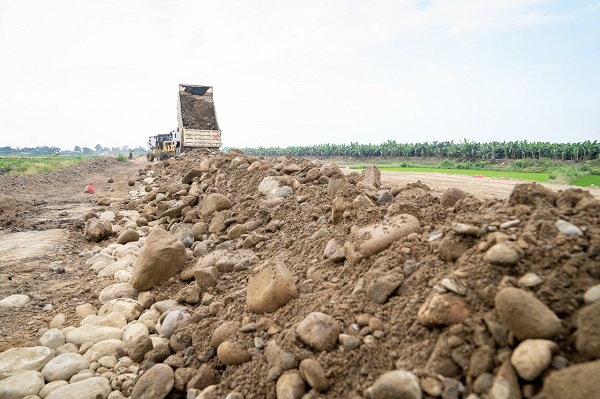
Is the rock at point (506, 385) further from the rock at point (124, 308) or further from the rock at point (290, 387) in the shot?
the rock at point (124, 308)

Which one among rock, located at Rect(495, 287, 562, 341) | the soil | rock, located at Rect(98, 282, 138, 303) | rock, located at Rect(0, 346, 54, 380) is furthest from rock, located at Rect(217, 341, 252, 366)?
rock, located at Rect(98, 282, 138, 303)

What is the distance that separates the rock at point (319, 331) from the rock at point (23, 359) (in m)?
2.53

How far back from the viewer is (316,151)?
2557 inches

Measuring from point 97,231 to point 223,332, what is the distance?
18.3 ft

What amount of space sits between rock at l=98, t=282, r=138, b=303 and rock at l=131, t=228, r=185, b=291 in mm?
74

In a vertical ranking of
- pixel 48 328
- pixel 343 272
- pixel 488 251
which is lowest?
pixel 48 328

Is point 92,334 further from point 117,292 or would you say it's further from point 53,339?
point 117,292

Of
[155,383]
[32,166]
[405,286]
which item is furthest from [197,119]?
[405,286]

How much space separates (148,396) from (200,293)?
1.45m

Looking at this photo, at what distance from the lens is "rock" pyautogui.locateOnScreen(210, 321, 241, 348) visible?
2975 millimetres

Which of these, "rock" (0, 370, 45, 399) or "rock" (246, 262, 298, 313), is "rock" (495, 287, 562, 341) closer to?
"rock" (246, 262, 298, 313)

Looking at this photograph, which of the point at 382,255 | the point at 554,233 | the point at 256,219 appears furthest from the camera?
the point at 256,219

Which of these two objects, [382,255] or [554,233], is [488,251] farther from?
[382,255]

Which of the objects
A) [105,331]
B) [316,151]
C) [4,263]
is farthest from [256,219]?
[316,151]
